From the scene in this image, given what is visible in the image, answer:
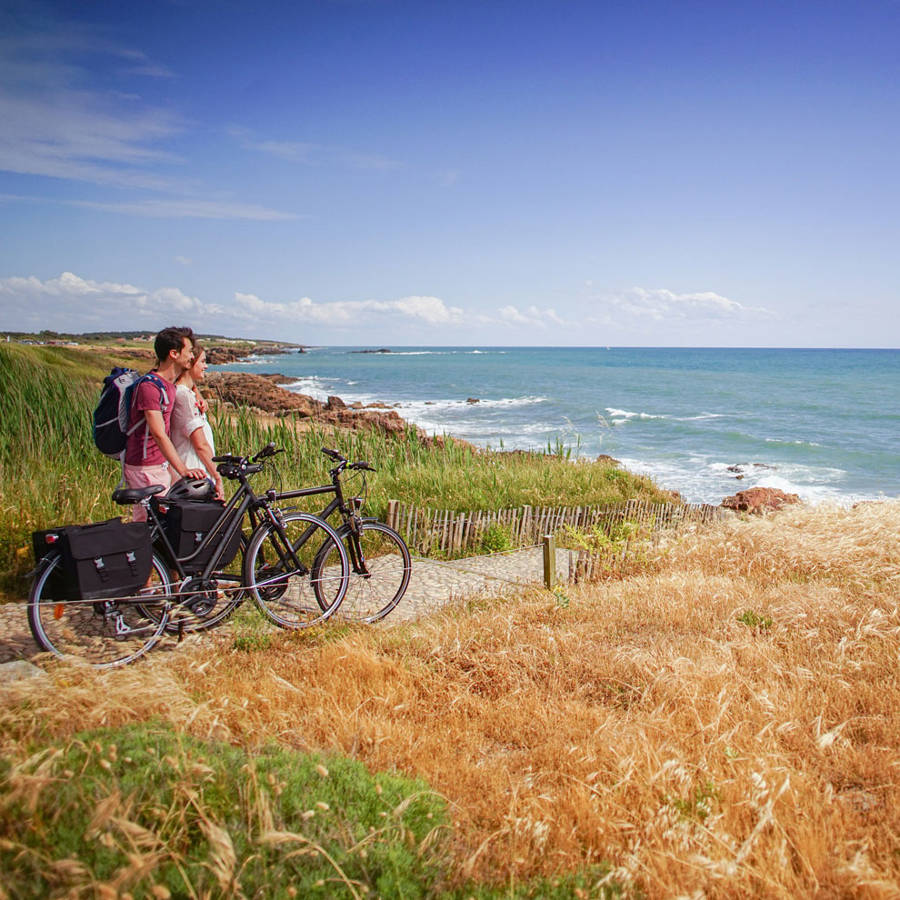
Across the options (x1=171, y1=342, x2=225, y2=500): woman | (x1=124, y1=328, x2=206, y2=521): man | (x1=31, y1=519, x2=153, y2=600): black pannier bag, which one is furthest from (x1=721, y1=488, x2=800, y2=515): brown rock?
(x1=31, y1=519, x2=153, y2=600): black pannier bag

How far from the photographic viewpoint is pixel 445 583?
739cm

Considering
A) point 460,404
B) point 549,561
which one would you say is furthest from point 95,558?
point 460,404

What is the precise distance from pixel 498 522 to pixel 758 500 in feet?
35.5

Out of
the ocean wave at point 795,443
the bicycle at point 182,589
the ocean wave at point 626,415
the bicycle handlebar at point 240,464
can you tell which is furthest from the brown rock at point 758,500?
the ocean wave at point 626,415

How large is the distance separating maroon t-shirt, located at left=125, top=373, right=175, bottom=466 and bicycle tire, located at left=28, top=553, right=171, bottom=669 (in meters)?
0.85

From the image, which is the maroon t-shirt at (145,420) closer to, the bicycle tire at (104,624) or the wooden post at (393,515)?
the bicycle tire at (104,624)

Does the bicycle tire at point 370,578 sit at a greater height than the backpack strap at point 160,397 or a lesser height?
lesser

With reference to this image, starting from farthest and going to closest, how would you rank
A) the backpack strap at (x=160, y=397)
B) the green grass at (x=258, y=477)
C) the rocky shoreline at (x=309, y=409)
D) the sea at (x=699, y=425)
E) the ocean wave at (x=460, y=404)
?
the ocean wave at (x=460, y=404) → the sea at (x=699, y=425) → the rocky shoreline at (x=309, y=409) → the green grass at (x=258, y=477) → the backpack strap at (x=160, y=397)

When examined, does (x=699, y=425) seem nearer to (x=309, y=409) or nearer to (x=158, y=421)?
(x=309, y=409)

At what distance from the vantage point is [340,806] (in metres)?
2.82

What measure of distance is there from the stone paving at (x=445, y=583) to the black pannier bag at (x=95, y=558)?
98 cm

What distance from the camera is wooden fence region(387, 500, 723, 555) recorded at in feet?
29.5

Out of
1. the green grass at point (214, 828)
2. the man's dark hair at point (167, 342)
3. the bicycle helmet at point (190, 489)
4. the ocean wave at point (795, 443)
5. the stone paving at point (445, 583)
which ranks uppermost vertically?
the man's dark hair at point (167, 342)

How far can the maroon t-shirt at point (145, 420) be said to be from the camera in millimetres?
5227
